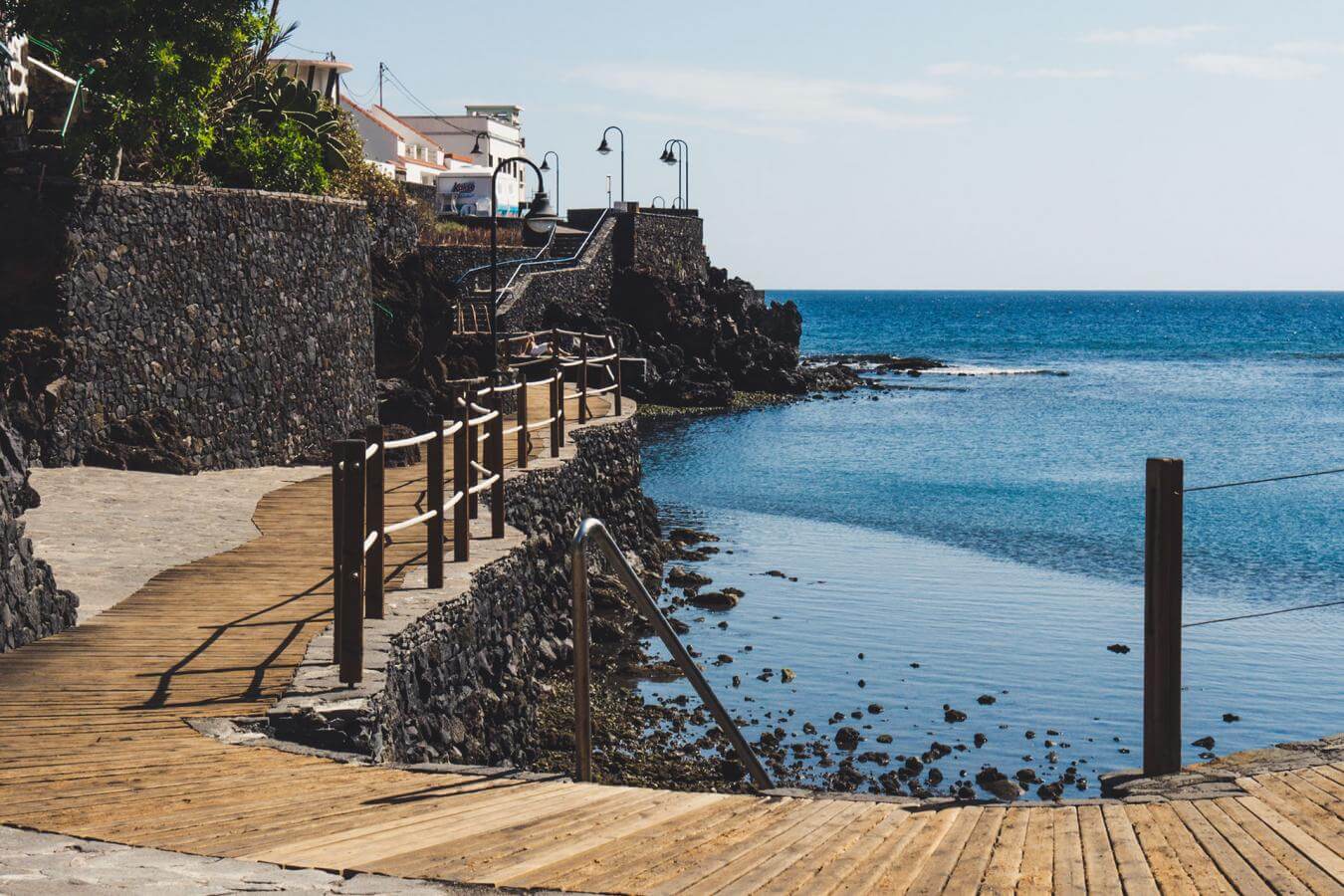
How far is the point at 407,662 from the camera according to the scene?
856 cm

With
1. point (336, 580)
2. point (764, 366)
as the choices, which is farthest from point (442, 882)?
point (764, 366)

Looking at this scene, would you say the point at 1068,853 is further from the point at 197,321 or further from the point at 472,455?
the point at 197,321

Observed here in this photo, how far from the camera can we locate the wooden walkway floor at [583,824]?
176 inches

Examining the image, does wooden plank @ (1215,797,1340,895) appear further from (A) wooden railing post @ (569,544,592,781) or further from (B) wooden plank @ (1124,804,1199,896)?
(A) wooden railing post @ (569,544,592,781)

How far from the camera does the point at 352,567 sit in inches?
290

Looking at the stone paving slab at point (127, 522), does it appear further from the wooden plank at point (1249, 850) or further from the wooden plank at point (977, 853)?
the wooden plank at point (1249, 850)

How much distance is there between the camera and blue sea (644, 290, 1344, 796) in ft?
47.9

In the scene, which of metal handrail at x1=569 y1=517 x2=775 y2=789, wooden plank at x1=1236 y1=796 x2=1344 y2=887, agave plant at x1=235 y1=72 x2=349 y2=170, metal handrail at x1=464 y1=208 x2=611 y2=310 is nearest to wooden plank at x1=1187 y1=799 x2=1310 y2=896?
wooden plank at x1=1236 y1=796 x2=1344 y2=887

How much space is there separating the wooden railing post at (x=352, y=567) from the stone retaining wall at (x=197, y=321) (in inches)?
352

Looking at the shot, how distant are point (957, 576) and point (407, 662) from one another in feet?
50.4

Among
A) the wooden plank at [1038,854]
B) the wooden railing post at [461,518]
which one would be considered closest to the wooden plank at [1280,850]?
the wooden plank at [1038,854]

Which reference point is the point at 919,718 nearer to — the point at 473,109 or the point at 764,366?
the point at 764,366

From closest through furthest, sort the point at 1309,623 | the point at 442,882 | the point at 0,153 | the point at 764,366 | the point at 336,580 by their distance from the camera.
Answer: the point at 442,882 < the point at 336,580 < the point at 0,153 < the point at 1309,623 < the point at 764,366

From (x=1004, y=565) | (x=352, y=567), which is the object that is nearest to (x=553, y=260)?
(x=1004, y=565)
